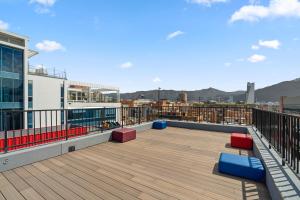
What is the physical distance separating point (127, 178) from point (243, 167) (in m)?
2.07

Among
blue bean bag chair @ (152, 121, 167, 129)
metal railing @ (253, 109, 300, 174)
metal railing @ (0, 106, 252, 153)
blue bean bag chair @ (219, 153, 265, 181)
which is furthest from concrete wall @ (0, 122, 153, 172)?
metal railing @ (253, 109, 300, 174)

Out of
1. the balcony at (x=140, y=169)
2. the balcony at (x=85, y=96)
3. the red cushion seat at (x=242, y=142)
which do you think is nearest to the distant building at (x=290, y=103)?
the red cushion seat at (x=242, y=142)

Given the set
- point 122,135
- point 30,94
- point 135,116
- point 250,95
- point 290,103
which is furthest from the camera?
point 290,103

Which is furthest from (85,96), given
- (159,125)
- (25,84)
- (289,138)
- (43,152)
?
(289,138)

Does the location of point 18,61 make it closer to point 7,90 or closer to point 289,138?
point 7,90

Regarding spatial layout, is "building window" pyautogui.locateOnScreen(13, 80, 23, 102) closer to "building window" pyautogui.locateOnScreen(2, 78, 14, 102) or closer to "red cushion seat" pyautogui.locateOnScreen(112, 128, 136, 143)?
"building window" pyautogui.locateOnScreen(2, 78, 14, 102)

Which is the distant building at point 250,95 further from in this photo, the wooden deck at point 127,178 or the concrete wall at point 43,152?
the concrete wall at point 43,152

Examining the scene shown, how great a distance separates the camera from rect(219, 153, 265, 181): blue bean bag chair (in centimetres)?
294

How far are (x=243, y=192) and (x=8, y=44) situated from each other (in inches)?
946

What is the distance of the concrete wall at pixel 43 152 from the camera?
331 cm

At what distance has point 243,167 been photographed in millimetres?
3055

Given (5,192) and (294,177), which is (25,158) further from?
(294,177)

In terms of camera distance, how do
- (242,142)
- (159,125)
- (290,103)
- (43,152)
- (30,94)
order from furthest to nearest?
(290,103)
(30,94)
(159,125)
(242,142)
(43,152)

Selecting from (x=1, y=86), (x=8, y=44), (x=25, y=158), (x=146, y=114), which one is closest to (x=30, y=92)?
(x=1, y=86)
